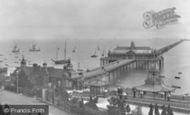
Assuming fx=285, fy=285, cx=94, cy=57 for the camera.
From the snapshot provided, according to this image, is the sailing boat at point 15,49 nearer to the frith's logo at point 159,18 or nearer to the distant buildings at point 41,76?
the distant buildings at point 41,76

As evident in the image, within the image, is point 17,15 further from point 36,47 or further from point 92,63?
point 92,63

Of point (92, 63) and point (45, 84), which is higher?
point (92, 63)

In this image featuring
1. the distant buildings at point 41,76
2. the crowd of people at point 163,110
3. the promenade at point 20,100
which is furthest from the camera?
the distant buildings at point 41,76

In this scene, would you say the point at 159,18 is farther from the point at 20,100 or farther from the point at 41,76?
the point at 20,100

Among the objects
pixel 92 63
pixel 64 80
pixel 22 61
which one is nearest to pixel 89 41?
pixel 92 63

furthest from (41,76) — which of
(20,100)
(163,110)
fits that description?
(163,110)

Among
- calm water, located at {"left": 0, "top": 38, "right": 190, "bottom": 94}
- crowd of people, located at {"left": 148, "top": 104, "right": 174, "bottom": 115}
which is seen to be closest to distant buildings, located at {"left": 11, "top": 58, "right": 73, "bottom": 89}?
calm water, located at {"left": 0, "top": 38, "right": 190, "bottom": 94}

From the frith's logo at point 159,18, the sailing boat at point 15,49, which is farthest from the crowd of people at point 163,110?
the sailing boat at point 15,49
